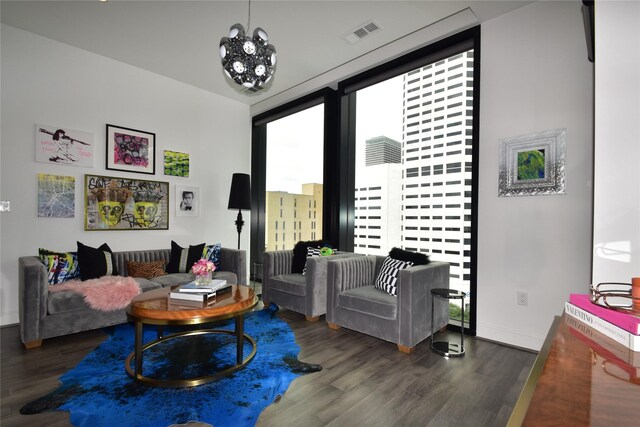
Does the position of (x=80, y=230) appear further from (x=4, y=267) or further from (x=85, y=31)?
(x=85, y=31)

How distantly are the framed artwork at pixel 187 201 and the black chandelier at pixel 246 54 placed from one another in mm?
2734

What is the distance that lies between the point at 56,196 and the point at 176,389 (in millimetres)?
2933

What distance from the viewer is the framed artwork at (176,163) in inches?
176

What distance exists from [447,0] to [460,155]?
1456mm

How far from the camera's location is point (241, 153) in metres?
5.42

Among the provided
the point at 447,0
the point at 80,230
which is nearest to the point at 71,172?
the point at 80,230

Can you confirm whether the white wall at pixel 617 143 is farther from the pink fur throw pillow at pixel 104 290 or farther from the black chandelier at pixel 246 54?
the pink fur throw pillow at pixel 104 290

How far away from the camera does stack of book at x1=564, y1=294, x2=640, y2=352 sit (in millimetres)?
722

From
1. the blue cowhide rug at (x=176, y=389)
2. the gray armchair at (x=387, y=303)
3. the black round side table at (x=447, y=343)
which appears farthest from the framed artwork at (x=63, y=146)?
the black round side table at (x=447, y=343)

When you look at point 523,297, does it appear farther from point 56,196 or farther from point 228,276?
point 56,196

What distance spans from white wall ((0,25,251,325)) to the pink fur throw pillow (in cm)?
90

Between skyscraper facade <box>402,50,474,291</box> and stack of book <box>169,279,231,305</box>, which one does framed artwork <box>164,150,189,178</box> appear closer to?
stack of book <box>169,279,231,305</box>

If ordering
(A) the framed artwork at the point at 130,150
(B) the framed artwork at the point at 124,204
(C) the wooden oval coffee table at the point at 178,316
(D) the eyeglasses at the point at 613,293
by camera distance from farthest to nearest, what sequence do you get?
(A) the framed artwork at the point at 130,150 → (B) the framed artwork at the point at 124,204 → (C) the wooden oval coffee table at the point at 178,316 → (D) the eyeglasses at the point at 613,293

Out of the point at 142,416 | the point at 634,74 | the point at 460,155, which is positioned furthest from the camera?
the point at 460,155
